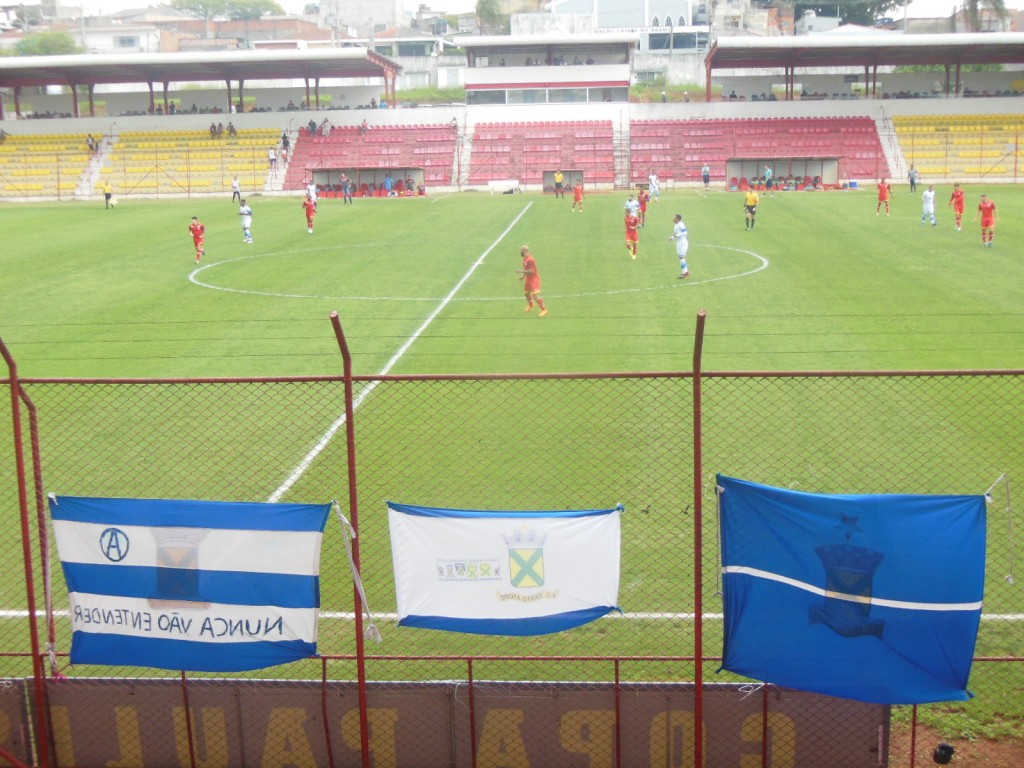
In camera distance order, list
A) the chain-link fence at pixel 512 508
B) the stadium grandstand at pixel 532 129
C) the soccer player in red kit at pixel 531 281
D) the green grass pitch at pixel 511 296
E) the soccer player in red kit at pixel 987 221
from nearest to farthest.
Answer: the chain-link fence at pixel 512 508
the green grass pitch at pixel 511 296
the soccer player in red kit at pixel 531 281
the soccer player in red kit at pixel 987 221
the stadium grandstand at pixel 532 129

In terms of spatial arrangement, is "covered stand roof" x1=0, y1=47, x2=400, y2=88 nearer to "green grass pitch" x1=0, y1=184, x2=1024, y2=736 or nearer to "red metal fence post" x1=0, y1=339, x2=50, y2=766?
"green grass pitch" x1=0, y1=184, x2=1024, y2=736

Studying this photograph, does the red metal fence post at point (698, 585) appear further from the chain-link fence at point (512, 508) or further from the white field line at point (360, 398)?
the white field line at point (360, 398)

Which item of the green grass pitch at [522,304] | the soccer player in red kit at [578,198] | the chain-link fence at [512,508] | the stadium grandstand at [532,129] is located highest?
the stadium grandstand at [532,129]

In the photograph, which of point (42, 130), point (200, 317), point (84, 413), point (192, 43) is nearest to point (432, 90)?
point (42, 130)

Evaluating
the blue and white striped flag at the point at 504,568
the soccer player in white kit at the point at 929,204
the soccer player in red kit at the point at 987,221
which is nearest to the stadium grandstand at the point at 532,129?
the soccer player in white kit at the point at 929,204

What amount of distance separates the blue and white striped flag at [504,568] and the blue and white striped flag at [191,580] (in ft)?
2.17

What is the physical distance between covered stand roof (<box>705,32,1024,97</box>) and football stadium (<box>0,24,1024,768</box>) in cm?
3061

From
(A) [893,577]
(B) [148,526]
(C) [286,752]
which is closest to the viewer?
(A) [893,577]

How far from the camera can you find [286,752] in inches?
323

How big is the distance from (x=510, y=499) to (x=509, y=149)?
63.5 meters

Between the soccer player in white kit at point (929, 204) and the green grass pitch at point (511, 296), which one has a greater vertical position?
the soccer player in white kit at point (929, 204)

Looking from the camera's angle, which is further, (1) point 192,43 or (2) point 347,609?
(1) point 192,43

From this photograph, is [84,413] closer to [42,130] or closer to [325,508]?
[325,508]

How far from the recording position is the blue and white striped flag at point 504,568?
750cm
